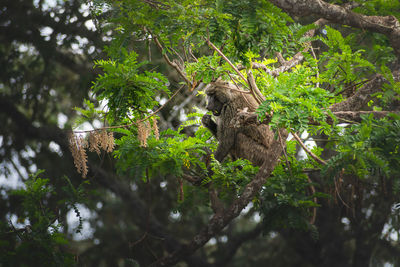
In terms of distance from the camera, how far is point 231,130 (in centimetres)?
455

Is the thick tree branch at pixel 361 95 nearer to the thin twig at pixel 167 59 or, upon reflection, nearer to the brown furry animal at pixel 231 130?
the brown furry animal at pixel 231 130

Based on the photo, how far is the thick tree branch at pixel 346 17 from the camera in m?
4.25

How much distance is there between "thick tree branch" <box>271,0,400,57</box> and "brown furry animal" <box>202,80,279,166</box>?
3.58 ft

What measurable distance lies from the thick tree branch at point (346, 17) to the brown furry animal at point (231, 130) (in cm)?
109

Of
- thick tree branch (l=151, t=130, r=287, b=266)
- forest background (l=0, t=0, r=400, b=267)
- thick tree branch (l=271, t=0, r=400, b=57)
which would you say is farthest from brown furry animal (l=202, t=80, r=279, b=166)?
thick tree branch (l=271, t=0, r=400, b=57)

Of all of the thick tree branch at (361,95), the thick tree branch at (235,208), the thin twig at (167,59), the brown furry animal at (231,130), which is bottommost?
the thick tree branch at (361,95)

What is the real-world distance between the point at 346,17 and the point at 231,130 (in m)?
1.84

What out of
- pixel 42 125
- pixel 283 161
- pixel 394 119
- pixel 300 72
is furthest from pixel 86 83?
pixel 394 119

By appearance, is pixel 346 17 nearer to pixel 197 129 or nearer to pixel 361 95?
pixel 361 95

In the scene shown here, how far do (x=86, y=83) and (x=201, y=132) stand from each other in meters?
2.71

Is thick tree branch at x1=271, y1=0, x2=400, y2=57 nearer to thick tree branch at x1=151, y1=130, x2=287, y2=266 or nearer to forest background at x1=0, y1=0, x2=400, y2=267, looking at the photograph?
forest background at x1=0, y1=0, x2=400, y2=267

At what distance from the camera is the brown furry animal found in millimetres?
4594

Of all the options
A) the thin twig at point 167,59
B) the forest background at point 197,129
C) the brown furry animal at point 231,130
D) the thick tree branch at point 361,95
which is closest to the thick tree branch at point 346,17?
the forest background at point 197,129

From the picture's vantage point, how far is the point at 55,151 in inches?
272
